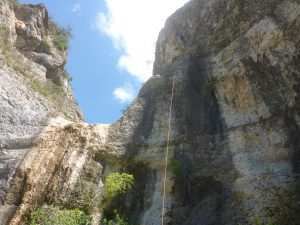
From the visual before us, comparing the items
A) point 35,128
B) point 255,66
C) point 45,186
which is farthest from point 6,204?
point 255,66

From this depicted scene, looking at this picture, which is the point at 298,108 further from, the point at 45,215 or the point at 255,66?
the point at 45,215

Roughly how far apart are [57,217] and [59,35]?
687 inches

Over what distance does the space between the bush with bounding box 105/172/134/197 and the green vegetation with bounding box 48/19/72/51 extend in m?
15.2

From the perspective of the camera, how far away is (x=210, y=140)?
1398 cm

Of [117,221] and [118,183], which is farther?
[118,183]

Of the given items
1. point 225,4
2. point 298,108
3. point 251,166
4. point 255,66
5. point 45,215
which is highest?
point 225,4

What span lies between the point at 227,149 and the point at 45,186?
5.93 m

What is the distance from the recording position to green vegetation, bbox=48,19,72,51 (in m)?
26.8

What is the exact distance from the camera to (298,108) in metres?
12.5

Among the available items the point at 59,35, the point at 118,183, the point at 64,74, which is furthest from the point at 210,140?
the point at 59,35

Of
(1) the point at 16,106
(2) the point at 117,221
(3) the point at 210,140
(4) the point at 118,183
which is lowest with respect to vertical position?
(2) the point at 117,221

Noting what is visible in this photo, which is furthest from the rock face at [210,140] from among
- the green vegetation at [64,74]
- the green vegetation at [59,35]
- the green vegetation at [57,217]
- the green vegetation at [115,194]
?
the green vegetation at [59,35]

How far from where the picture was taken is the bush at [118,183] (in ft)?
43.4

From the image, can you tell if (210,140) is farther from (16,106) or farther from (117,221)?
(16,106)
